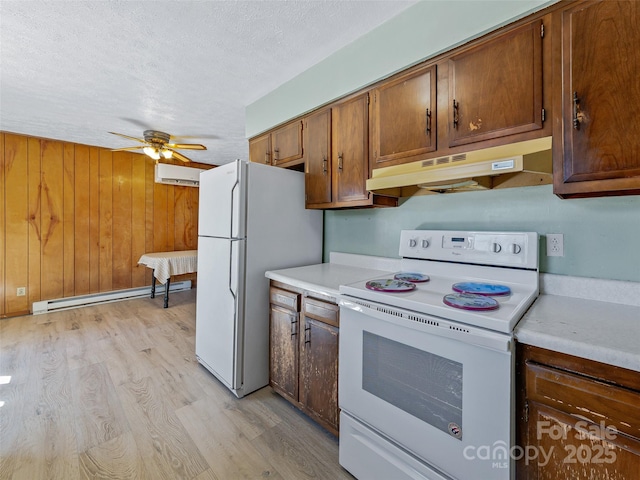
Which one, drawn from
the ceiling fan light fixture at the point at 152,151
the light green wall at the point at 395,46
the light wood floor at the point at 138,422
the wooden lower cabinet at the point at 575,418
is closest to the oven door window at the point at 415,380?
the wooden lower cabinet at the point at 575,418

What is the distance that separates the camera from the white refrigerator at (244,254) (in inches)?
81.5

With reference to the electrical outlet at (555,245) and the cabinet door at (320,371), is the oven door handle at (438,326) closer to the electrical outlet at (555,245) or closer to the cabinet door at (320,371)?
the cabinet door at (320,371)

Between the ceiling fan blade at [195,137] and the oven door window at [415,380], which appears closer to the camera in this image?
the oven door window at [415,380]

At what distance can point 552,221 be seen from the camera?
4.68ft

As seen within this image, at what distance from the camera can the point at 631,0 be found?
40.7 inches

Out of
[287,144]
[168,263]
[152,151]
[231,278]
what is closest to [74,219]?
[168,263]

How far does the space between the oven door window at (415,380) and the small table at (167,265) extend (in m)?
3.76

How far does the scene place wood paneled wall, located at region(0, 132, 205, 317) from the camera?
3758mm

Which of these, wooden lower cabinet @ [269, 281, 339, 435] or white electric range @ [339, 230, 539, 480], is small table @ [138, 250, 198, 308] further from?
white electric range @ [339, 230, 539, 480]

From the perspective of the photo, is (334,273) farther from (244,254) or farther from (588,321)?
(588,321)

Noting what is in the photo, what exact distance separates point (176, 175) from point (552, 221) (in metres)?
5.31

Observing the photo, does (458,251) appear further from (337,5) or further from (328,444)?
(337,5)

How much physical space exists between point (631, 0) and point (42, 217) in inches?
229

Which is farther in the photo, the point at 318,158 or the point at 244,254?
the point at 318,158
